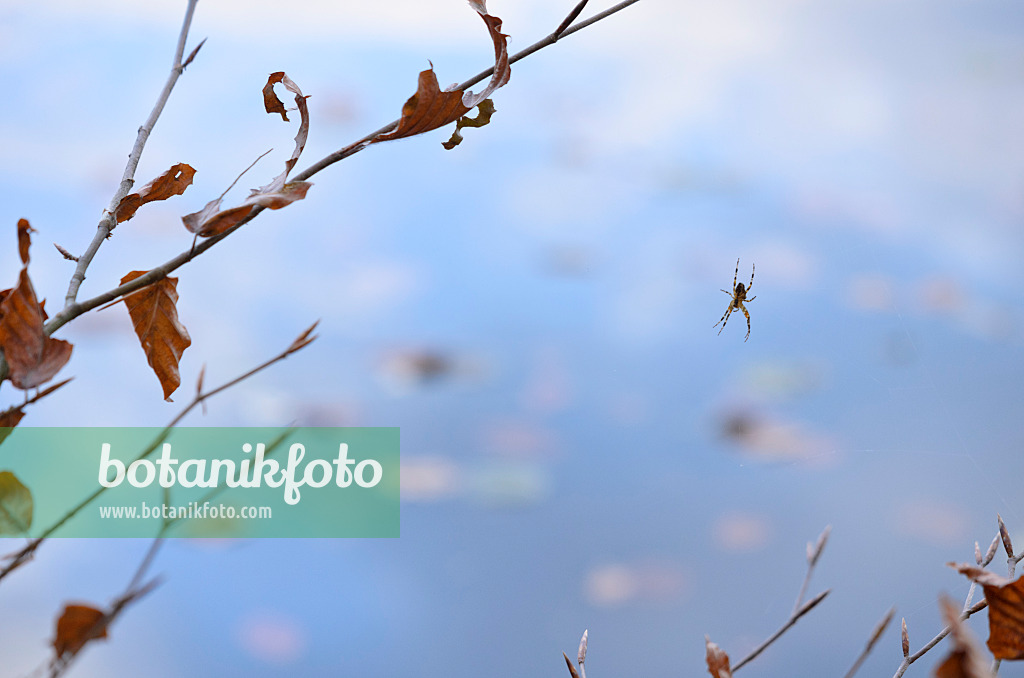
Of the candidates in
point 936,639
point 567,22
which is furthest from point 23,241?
point 936,639

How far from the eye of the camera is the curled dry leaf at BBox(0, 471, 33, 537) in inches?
Result: 5.4

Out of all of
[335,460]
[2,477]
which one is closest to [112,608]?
[2,477]

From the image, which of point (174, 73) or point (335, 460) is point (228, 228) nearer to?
point (174, 73)

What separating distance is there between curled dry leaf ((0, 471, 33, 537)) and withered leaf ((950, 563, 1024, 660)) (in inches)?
7.2

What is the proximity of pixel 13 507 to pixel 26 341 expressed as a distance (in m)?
0.03

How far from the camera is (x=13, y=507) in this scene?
14 centimetres

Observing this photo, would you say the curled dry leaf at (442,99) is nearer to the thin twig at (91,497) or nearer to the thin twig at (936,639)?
the thin twig at (91,497)

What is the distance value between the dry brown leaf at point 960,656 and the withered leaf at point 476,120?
15 centimetres

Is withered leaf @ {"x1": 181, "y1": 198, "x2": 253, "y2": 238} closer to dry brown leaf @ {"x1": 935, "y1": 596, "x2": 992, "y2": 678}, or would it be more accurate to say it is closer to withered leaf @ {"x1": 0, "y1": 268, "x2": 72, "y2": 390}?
withered leaf @ {"x1": 0, "y1": 268, "x2": 72, "y2": 390}

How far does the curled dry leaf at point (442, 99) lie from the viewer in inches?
6.1

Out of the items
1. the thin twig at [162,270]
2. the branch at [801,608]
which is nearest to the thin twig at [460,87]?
the thin twig at [162,270]

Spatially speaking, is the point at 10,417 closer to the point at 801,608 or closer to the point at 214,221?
the point at 214,221

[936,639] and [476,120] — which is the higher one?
[476,120]

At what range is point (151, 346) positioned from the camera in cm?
18
